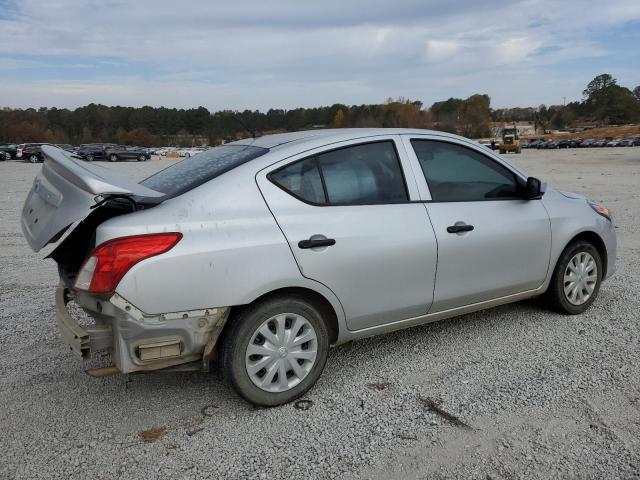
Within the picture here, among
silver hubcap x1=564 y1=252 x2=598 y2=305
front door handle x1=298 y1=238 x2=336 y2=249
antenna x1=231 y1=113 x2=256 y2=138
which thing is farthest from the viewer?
silver hubcap x1=564 y1=252 x2=598 y2=305

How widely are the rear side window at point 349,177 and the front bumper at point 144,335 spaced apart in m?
0.90

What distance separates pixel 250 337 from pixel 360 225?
3.19 feet

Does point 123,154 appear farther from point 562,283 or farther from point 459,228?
point 459,228

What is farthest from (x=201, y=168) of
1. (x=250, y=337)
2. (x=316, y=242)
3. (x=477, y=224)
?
(x=477, y=224)

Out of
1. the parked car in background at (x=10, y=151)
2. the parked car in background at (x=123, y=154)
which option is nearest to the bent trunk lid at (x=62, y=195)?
the parked car in background at (x=10, y=151)

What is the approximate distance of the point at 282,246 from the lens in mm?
3217

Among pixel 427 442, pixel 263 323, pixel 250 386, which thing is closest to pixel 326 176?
pixel 263 323

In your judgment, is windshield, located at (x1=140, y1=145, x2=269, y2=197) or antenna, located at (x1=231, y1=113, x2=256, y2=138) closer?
windshield, located at (x1=140, y1=145, x2=269, y2=197)

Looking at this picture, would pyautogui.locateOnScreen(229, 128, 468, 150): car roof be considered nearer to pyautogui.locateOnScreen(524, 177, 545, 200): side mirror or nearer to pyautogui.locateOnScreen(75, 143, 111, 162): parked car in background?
pyautogui.locateOnScreen(524, 177, 545, 200): side mirror

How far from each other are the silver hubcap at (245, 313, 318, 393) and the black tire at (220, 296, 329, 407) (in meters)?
0.03

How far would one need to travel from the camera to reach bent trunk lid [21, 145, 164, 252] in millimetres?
2924

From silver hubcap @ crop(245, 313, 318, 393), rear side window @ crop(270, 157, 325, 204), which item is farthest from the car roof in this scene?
silver hubcap @ crop(245, 313, 318, 393)

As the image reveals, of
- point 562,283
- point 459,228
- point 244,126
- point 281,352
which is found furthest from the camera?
point 244,126

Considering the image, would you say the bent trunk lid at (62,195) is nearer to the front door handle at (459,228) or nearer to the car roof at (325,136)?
the car roof at (325,136)
